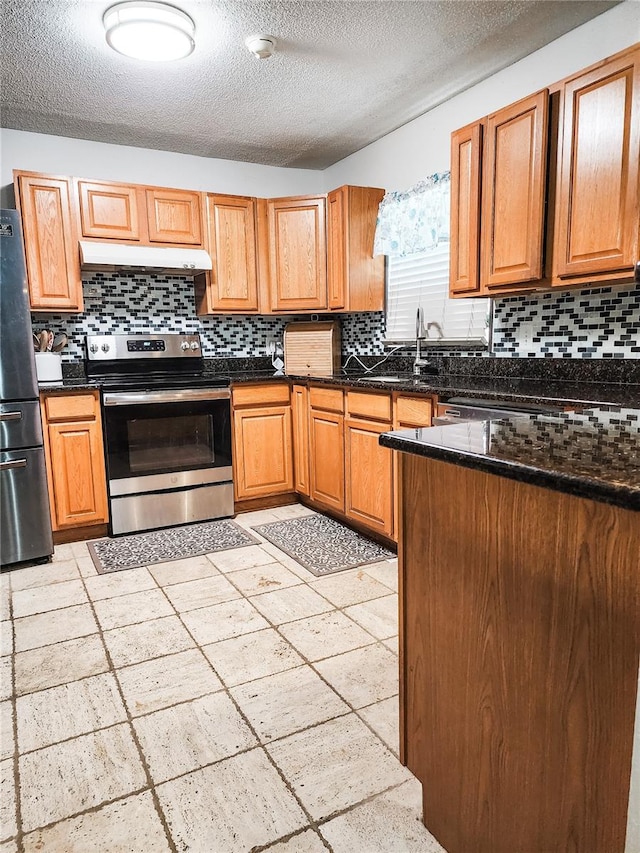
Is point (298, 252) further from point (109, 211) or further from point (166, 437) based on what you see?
point (166, 437)

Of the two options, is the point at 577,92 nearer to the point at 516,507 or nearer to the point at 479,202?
the point at 479,202

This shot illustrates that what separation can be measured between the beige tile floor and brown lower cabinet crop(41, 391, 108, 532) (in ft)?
1.85

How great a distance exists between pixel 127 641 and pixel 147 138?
3.13 metres

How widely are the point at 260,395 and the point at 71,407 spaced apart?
3.80 feet

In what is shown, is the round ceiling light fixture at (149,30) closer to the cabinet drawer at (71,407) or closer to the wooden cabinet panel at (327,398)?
the cabinet drawer at (71,407)

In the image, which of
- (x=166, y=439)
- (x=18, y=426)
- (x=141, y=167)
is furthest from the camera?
(x=141, y=167)

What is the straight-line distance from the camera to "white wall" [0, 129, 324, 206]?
345cm

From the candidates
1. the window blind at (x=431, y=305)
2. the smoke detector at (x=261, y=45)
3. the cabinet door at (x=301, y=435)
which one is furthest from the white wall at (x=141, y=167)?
the cabinet door at (x=301, y=435)

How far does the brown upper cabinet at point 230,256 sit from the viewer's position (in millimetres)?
3728

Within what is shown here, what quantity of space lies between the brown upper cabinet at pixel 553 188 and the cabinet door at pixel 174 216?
5.79 feet

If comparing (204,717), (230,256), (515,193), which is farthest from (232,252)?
(204,717)

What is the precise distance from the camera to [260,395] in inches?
144

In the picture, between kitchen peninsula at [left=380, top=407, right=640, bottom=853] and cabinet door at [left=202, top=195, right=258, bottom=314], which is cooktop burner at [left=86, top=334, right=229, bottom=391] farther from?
kitchen peninsula at [left=380, top=407, right=640, bottom=853]

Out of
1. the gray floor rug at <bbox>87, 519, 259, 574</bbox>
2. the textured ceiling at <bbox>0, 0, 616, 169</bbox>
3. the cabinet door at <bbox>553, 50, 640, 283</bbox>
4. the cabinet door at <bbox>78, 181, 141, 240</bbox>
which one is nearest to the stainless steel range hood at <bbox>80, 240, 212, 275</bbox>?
the cabinet door at <bbox>78, 181, 141, 240</bbox>
